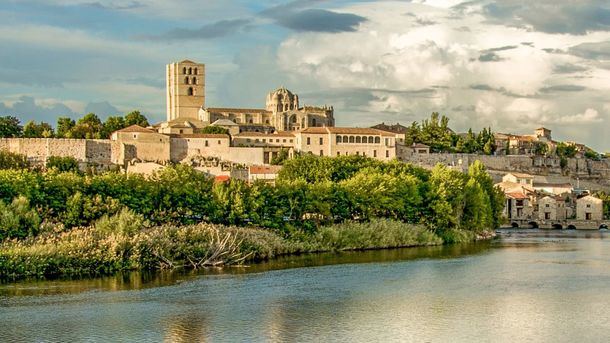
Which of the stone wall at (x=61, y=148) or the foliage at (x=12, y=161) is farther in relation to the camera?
the stone wall at (x=61, y=148)

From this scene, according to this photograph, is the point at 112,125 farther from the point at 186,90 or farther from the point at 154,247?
the point at 154,247

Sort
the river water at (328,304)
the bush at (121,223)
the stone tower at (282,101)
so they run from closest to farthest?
the river water at (328,304) → the bush at (121,223) → the stone tower at (282,101)

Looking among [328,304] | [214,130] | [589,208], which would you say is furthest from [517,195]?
[328,304]

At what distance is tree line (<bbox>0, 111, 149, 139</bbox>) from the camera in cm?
6400

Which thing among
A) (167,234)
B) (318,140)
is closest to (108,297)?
(167,234)

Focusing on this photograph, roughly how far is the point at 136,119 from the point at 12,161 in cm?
2242

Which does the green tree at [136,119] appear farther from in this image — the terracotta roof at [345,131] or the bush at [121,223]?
the bush at [121,223]

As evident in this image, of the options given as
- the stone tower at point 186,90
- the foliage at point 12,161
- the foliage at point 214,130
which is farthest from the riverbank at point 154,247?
the stone tower at point 186,90

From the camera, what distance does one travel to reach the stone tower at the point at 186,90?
3312 inches

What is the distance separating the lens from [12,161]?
50.3 m

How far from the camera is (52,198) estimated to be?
29734 mm

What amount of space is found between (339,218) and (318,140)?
2862cm

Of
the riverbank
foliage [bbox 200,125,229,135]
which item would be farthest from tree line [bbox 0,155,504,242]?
foliage [bbox 200,125,229,135]

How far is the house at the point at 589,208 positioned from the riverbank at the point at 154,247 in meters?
33.6
